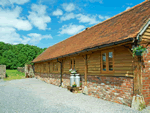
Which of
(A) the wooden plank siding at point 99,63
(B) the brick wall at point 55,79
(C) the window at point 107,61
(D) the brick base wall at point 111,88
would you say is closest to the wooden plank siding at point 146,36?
(A) the wooden plank siding at point 99,63

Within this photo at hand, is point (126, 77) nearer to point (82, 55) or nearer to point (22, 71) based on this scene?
point (82, 55)

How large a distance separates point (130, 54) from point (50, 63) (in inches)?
454

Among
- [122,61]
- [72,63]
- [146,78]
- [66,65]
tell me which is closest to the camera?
[146,78]

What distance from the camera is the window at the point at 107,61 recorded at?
7752 mm

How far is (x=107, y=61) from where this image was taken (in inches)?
314

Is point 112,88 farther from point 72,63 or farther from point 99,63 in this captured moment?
point 72,63

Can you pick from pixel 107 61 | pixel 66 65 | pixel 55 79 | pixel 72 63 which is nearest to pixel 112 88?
pixel 107 61

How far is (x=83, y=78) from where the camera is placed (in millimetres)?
10086

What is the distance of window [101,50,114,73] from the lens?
775 cm

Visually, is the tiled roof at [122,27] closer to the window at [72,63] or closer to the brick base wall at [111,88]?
the window at [72,63]

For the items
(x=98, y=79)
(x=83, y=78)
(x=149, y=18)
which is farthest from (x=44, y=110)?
(x=149, y=18)

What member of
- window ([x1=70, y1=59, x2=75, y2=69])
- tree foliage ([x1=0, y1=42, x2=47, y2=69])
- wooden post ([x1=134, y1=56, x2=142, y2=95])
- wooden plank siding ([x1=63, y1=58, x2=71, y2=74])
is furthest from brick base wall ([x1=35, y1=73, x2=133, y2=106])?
tree foliage ([x1=0, y1=42, x2=47, y2=69])

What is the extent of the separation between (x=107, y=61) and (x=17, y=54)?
139ft

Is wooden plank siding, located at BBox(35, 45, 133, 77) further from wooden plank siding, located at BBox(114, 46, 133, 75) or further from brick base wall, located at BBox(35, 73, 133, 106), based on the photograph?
brick base wall, located at BBox(35, 73, 133, 106)
